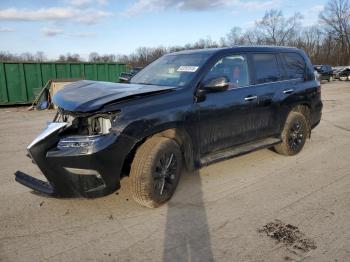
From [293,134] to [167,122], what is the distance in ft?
9.69

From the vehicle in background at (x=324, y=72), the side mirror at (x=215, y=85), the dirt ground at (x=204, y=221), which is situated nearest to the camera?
the dirt ground at (x=204, y=221)

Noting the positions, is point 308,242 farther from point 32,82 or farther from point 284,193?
point 32,82

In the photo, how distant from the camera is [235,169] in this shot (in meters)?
5.57

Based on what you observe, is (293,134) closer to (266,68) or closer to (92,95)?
(266,68)

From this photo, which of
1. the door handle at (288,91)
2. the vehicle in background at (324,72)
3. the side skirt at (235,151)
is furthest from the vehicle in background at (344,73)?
the side skirt at (235,151)

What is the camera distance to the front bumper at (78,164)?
11.8 feet

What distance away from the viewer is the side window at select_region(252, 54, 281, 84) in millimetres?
5410

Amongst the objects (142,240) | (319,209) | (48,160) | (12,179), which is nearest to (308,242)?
(319,209)

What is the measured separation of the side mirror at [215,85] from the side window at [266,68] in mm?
1050

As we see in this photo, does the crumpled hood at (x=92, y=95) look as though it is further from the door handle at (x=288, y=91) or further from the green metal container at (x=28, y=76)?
the green metal container at (x=28, y=76)

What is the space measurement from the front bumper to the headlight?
0.03ft

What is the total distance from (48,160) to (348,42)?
235 ft

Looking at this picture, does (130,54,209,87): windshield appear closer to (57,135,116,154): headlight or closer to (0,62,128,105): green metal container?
(57,135,116,154): headlight

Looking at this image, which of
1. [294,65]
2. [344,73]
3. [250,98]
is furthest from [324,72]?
[250,98]
